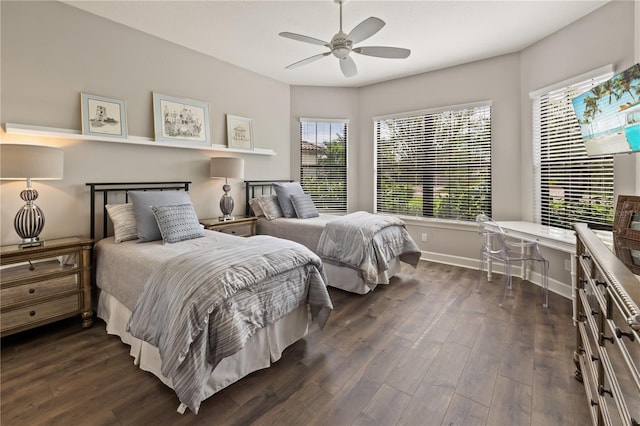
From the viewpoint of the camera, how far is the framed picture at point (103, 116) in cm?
289

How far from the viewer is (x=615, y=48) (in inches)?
110

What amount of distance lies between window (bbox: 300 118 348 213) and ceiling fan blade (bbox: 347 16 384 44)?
2725 millimetres

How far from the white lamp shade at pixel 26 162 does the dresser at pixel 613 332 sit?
3.49 metres

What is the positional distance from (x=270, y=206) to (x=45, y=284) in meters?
2.50

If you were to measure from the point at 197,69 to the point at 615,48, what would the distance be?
178 inches

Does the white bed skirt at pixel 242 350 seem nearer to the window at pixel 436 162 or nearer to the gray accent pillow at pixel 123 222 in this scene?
the gray accent pillow at pixel 123 222

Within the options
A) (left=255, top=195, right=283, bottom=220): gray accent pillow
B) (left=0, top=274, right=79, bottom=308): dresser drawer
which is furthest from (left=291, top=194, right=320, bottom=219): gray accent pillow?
(left=0, top=274, right=79, bottom=308): dresser drawer

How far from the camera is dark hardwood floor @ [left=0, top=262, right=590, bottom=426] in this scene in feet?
5.31

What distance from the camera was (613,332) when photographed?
112 centimetres

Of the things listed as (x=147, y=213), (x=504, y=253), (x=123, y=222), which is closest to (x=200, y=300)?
(x=147, y=213)

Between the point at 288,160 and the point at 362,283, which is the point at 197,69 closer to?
the point at 288,160

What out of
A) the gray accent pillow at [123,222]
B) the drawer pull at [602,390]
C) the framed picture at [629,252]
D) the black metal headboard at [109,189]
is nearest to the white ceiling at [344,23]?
the black metal headboard at [109,189]

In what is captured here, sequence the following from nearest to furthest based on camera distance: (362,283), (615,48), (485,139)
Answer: (615,48) < (362,283) < (485,139)

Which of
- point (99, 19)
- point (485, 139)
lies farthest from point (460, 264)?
point (99, 19)
